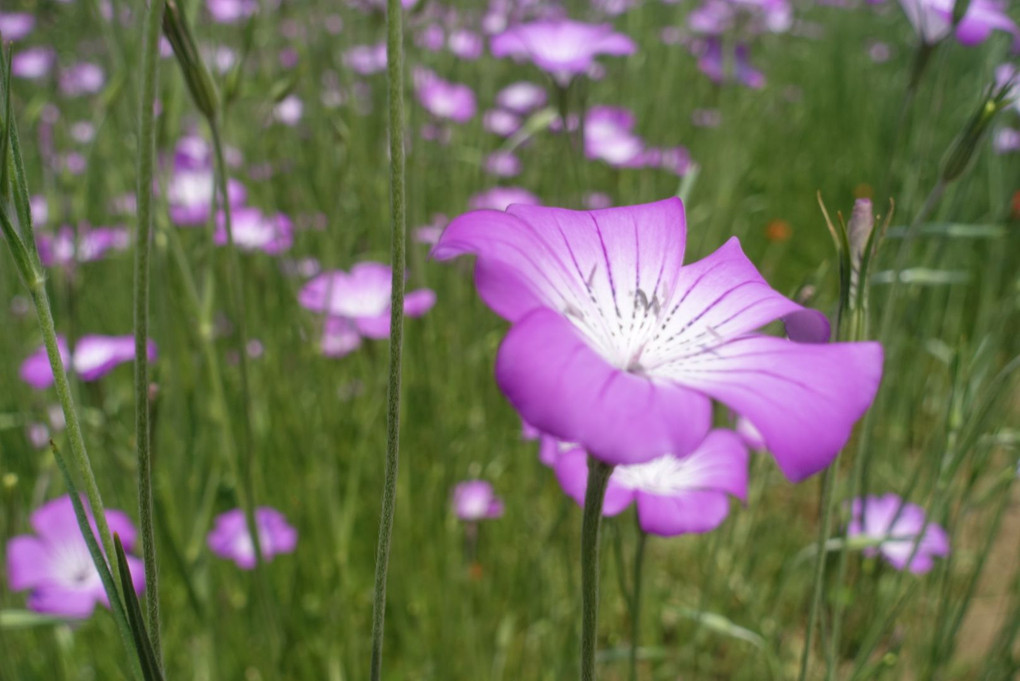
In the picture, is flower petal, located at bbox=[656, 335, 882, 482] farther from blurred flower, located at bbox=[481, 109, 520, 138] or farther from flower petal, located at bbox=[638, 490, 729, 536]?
blurred flower, located at bbox=[481, 109, 520, 138]

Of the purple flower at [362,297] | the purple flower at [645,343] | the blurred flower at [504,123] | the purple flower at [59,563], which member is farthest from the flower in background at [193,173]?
the purple flower at [645,343]

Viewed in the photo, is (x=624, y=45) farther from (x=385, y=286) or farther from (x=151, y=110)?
(x=151, y=110)

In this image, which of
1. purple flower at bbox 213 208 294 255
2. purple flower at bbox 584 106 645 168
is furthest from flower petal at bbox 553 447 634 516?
purple flower at bbox 584 106 645 168

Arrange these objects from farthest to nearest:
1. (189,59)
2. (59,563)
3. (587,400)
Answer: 1. (59,563)
2. (189,59)
3. (587,400)

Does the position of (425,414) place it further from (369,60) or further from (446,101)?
(369,60)

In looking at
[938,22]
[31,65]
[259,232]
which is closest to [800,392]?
[938,22]

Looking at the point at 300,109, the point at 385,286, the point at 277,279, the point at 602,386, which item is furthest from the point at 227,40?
the point at 602,386
